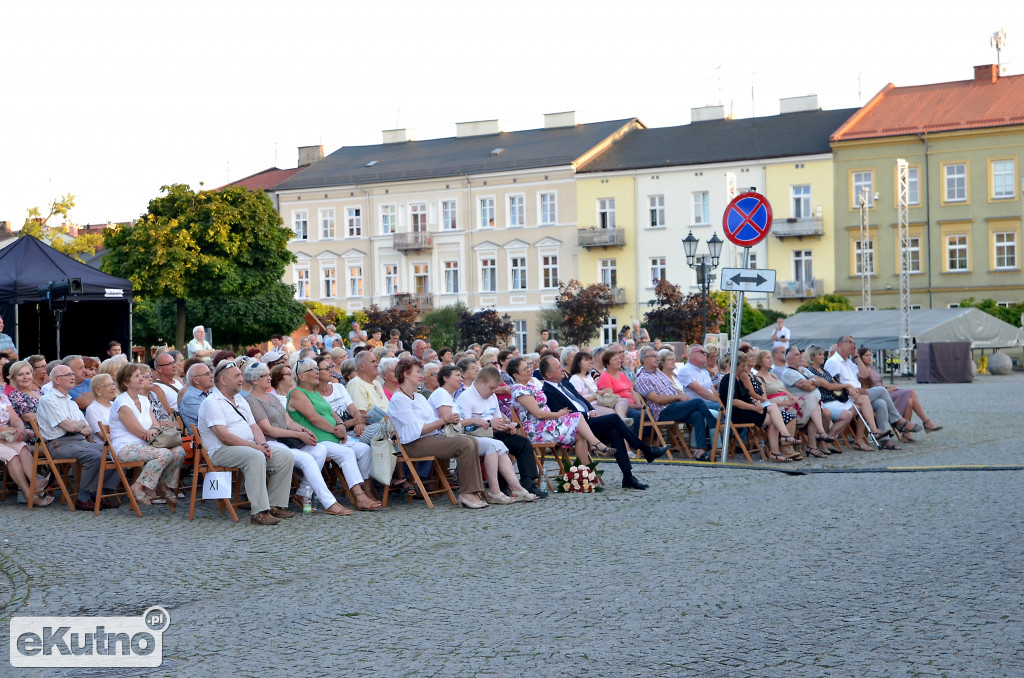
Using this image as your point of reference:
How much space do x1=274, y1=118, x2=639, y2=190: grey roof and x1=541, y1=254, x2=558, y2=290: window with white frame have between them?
491cm

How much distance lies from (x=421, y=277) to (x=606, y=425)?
5607 cm

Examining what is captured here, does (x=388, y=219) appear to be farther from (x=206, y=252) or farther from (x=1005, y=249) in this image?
(x=1005, y=249)

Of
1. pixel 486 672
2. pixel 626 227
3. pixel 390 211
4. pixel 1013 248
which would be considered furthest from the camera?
pixel 390 211

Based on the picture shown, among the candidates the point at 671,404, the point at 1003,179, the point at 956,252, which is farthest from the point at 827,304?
the point at 671,404

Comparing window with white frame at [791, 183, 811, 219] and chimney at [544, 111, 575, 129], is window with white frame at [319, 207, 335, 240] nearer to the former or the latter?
chimney at [544, 111, 575, 129]

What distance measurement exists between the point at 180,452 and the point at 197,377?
74cm

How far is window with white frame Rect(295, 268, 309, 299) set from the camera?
232 feet

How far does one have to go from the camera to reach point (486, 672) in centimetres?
560

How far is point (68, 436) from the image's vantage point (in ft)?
37.9

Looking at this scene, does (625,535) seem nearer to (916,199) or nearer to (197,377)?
(197,377)

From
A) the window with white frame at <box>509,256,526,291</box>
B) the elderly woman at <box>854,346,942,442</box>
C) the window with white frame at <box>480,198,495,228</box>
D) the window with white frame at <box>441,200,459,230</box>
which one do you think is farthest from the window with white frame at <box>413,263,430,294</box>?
the elderly woman at <box>854,346,942,442</box>

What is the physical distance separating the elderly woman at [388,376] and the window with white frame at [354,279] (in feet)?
187

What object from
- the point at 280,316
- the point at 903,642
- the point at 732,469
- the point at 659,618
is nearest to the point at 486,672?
the point at 659,618

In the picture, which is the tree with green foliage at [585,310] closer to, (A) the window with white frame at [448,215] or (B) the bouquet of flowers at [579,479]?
(A) the window with white frame at [448,215]
